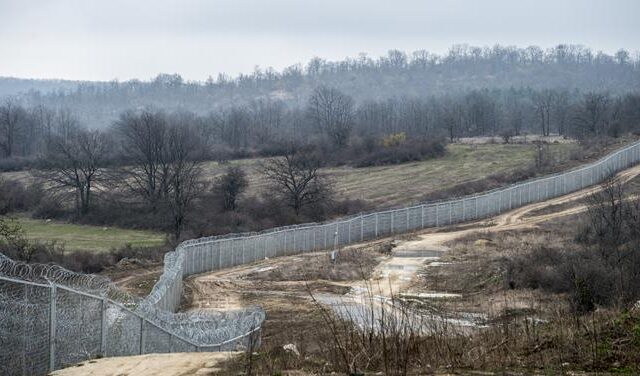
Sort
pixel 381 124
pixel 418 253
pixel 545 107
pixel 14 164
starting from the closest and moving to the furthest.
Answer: pixel 418 253
pixel 14 164
pixel 545 107
pixel 381 124

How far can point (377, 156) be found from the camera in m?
113

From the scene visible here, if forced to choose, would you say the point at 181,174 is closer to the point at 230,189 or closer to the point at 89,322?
the point at 230,189

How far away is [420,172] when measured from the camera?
102 m

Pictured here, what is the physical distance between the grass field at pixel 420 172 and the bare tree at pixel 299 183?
6.10 m

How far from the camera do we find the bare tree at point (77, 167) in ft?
297

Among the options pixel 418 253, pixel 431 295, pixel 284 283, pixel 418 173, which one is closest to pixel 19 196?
pixel 418 173

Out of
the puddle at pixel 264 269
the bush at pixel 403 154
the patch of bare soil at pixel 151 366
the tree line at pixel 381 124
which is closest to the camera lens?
the patch of bare soil at pixel 151 366

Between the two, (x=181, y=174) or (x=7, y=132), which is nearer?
(x=181, y=174)

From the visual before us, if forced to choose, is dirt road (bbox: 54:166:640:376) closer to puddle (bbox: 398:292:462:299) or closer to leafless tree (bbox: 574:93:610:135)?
puddle (bbox: 398:292:462:299)

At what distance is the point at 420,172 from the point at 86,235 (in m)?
44.7

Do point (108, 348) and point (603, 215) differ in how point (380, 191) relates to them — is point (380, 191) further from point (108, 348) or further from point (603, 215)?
point (108, 348)

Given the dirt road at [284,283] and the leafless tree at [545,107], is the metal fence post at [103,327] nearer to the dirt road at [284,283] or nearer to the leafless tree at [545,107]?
the dirt road at [284,283]

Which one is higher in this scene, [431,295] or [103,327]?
[103,327]

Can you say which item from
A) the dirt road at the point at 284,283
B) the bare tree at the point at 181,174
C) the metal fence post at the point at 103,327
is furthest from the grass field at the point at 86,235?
the metal fence post at the point at 103,327
